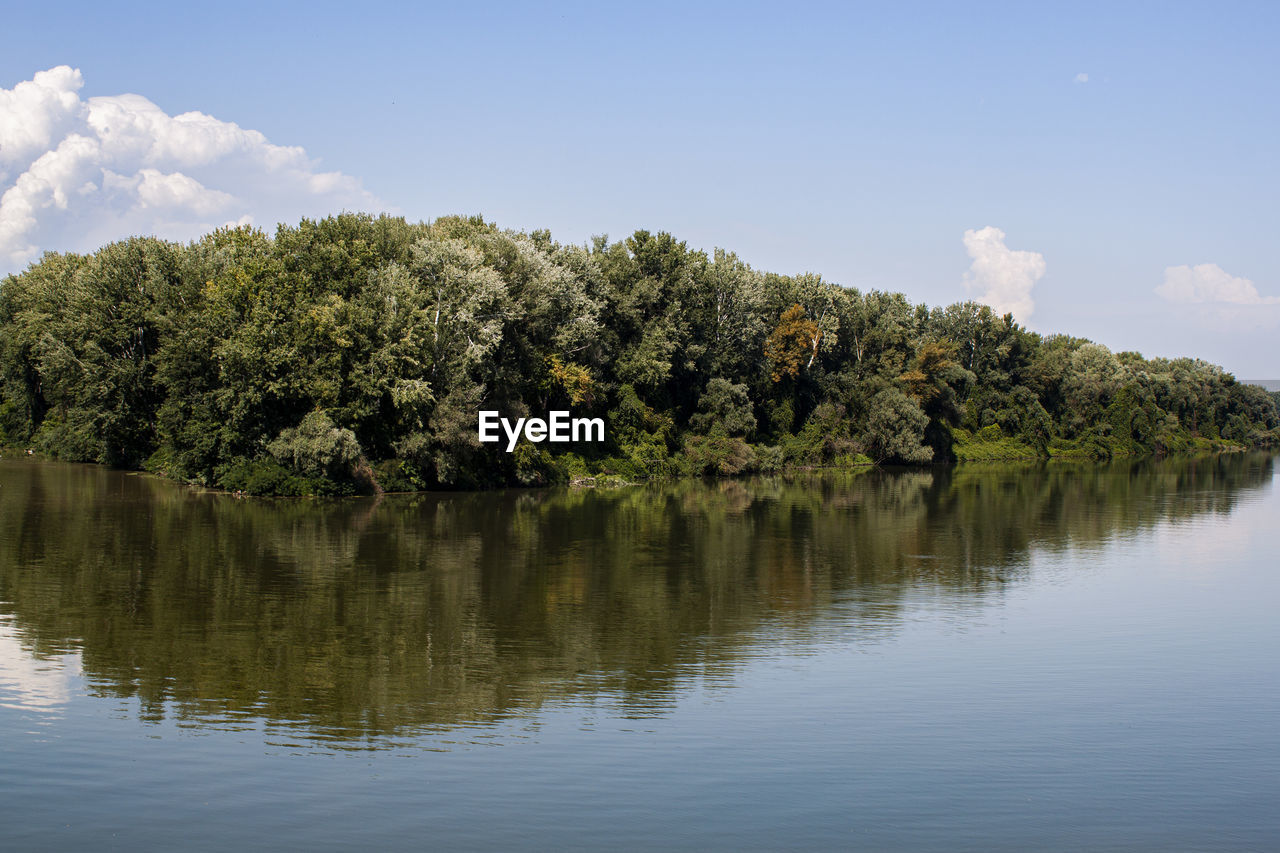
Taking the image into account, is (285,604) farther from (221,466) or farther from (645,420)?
(645,420)

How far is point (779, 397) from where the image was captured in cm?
7988

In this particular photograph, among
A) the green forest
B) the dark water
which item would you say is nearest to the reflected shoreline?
the dark water

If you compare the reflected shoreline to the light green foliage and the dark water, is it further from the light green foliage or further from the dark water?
the light green foliage

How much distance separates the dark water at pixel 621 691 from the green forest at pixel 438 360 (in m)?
12.0

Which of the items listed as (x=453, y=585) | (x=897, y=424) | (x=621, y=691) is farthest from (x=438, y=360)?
(x=897, y=424)

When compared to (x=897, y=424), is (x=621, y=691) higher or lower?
lower

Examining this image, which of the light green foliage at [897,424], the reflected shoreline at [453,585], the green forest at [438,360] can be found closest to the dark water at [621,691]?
the reflected shoreline at [453,585]

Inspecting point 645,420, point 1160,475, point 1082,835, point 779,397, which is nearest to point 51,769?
point 1082,835

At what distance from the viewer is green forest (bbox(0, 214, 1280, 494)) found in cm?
4784

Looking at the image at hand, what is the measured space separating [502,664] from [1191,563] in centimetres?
2635

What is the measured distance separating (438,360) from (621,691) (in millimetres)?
35980

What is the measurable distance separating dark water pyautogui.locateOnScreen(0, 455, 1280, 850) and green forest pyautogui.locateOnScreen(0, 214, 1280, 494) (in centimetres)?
1201

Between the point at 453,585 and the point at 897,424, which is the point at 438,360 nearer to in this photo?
the point at 453,585

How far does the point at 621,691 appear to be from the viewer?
17.6 m
